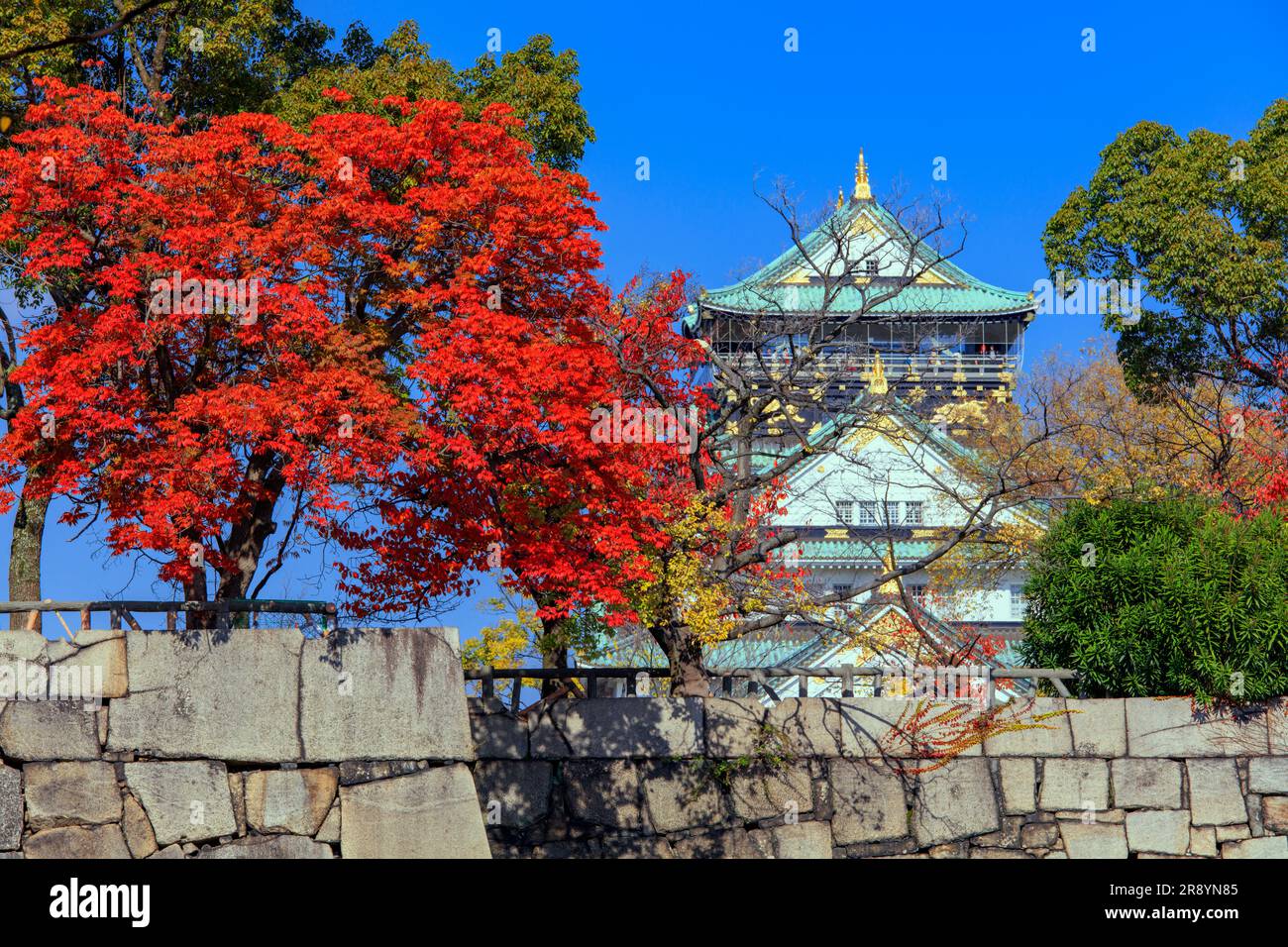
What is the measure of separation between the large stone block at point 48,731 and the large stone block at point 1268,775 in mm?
13931

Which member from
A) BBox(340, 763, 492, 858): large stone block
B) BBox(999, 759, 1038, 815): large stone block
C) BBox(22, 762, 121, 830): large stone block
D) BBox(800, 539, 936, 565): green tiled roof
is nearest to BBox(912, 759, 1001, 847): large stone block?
BBox(999, 759, 1038, 815): large stone block

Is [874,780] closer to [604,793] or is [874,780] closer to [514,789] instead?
[604,793]

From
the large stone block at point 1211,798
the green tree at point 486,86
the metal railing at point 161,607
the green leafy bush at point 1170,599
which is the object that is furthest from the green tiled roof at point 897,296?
the metal railing at point 161,607

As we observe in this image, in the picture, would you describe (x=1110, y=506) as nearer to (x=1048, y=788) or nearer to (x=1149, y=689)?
(x=1149, y=689)

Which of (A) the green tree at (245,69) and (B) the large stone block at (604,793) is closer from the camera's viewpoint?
(B) the large stone block at (604,793)

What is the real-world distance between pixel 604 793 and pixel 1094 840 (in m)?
6.26

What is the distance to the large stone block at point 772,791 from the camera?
18.1 meters

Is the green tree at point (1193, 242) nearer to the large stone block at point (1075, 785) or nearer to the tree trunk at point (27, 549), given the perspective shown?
the large stone block at point (1075, 785)

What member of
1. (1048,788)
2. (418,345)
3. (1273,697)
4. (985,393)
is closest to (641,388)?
(418,345)

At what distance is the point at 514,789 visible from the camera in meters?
17.6

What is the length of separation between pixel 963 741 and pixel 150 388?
10.7 metres

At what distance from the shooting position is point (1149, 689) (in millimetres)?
18875

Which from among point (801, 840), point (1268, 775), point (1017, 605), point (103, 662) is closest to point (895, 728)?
point (801, 840)

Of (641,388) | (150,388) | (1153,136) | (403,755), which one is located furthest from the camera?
(1153,136)
